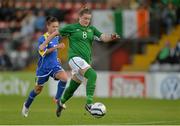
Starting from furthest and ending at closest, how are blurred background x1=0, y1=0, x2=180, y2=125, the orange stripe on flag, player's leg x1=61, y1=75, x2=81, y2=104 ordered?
the orange stripe on flag → blurred background x1=0, y1=0, x2=180, y2=125 → player's leg x1=61, y1=75, x2=81, y2=104

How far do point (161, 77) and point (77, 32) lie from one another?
42.2 ft

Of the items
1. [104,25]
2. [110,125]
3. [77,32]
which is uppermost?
[77,32]

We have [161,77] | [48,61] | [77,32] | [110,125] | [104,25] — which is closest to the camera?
[110,125]

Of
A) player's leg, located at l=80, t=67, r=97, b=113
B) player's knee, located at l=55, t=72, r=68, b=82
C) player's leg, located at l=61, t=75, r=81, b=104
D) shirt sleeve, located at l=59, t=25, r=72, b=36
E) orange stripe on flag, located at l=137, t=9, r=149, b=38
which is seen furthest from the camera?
orange stripe on flag, located at l=137, t=9, r=149, b=38

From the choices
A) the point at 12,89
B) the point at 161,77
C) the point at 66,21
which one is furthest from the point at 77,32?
the point at 66,21

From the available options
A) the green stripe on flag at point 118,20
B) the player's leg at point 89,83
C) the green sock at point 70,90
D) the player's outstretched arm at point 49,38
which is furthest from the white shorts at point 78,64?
the green stripe on flag at point 118,20

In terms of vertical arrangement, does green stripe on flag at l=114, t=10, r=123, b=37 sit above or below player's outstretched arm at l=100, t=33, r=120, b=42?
below

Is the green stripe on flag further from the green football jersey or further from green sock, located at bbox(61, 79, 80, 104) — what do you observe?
the green football jersey

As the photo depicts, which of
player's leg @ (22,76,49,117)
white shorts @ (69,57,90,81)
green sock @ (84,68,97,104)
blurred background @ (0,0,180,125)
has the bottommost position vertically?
blurred background @ (0,0,180,125)

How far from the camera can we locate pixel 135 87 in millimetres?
29531

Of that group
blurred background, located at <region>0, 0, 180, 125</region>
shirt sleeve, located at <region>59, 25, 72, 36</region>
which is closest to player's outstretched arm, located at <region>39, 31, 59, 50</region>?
shirt sleeve, located at <region>59, 25, 72, 36</region>

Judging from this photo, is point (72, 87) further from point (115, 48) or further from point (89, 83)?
point (115, 48)

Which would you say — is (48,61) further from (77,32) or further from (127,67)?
(127,67)

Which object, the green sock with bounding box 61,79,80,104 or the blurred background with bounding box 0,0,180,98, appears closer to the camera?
the green sock with bounding box 61,79,80,104
